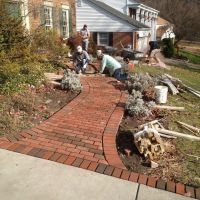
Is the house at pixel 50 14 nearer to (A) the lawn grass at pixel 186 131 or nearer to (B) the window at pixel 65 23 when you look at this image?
(B) the window at pixel 65 23

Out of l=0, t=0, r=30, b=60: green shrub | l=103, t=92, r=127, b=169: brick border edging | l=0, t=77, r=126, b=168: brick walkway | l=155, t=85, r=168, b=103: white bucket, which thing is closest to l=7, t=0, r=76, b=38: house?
l=0, t=0, r=30, b=60: green shrub

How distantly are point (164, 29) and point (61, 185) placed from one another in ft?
135

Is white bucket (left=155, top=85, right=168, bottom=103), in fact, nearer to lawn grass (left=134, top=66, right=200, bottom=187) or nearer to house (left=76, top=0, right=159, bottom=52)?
lawn grass (left=134, top=66, right=200, bottom=187)

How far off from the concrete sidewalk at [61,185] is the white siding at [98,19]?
57.4ft

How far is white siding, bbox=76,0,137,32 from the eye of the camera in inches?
811

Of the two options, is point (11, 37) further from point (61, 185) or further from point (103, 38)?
point (103, 38)

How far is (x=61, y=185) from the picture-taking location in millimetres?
3725

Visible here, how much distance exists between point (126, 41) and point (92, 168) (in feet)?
57.1

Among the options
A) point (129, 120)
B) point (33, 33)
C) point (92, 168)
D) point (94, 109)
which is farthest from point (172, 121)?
point (33, 33)

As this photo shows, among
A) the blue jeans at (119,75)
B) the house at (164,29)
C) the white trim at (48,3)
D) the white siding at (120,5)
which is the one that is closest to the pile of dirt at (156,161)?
the blue jeans at (119,75)

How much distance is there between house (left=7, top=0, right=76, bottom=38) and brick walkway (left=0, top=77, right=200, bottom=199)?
565 cm

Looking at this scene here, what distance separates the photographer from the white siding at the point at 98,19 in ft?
67.6

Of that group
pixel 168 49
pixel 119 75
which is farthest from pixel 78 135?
pixel 168 49

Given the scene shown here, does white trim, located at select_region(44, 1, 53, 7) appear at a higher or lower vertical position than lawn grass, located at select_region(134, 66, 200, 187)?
higher
